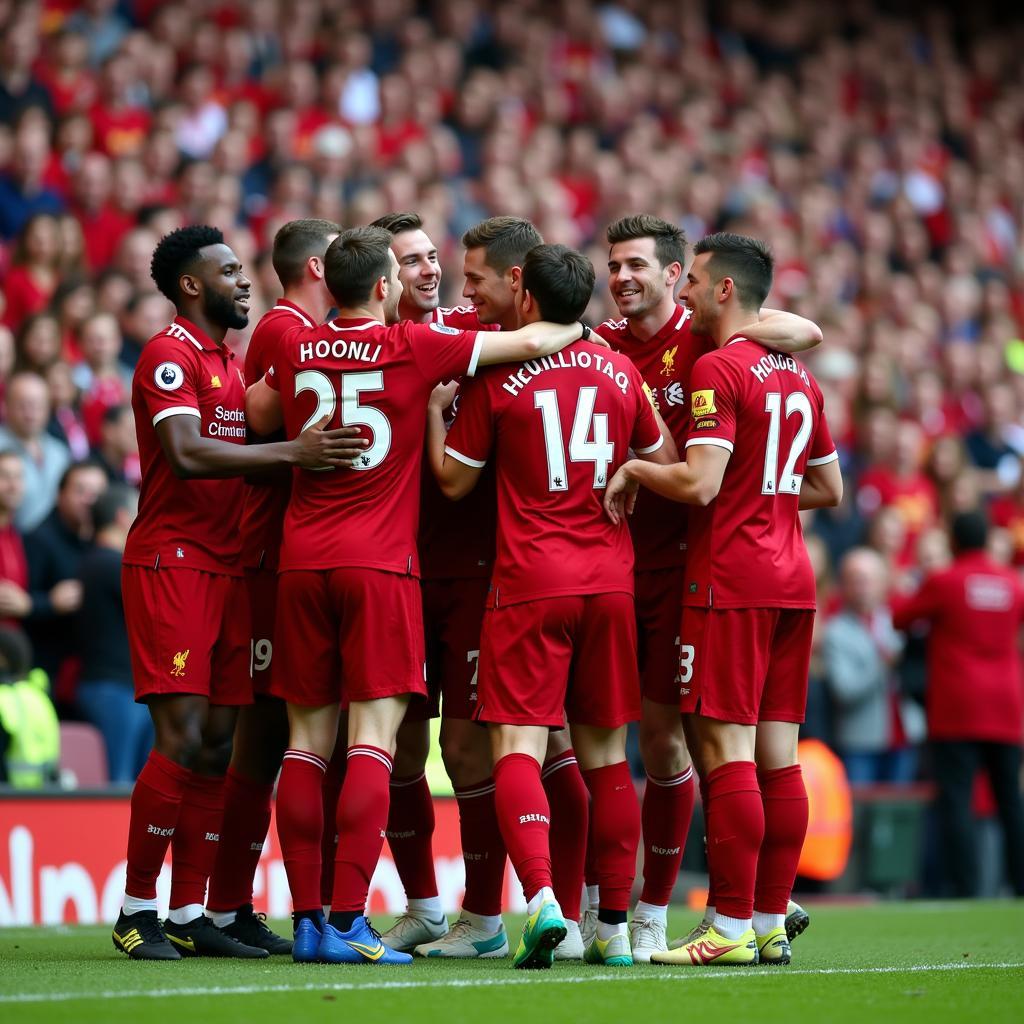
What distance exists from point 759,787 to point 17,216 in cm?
759

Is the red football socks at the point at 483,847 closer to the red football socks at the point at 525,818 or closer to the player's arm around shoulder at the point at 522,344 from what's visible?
the red football socks at the point at 525,818

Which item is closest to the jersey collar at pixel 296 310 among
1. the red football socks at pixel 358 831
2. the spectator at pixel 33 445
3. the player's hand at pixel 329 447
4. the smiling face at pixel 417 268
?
the smiling face at pixel 417 268

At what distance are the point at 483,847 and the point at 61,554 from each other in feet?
13.1

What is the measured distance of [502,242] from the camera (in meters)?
6.88

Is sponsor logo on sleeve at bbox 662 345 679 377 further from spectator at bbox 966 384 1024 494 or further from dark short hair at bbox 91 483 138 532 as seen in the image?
spectator at bbox 966 384 1024 494

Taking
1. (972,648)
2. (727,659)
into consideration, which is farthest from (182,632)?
(972,648)

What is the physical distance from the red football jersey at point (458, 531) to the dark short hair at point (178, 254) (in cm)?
94

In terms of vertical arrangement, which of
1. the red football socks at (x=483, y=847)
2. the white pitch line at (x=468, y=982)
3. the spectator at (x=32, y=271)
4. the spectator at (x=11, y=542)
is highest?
the spectator at (x=32, y=271)

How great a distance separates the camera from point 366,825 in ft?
20.3

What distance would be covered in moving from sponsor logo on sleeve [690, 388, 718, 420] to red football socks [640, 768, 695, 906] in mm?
1450

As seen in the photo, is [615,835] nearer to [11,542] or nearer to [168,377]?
[168,377]

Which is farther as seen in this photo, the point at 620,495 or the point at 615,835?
the point at 620,495

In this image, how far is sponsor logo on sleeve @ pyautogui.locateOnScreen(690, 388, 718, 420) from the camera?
6469 mm

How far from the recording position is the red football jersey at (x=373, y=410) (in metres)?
6.43
